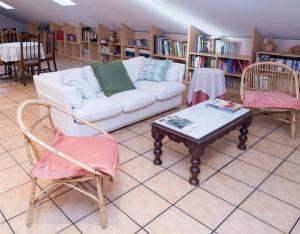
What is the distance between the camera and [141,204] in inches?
73.7

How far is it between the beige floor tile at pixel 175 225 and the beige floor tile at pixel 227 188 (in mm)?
357

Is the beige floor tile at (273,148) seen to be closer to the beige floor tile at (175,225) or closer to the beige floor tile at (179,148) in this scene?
the beige floor tile at (179,148)

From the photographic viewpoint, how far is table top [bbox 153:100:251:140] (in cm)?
208

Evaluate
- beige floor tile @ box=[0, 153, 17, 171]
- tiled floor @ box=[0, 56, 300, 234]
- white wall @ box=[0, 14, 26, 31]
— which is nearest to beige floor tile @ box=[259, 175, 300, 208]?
tiled floor @ box=[0, 56, 300, 234]

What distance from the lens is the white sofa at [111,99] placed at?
8.44ft

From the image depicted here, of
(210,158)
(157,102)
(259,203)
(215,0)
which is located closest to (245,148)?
(210,158)

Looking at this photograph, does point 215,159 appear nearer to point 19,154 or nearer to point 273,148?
point 273,148

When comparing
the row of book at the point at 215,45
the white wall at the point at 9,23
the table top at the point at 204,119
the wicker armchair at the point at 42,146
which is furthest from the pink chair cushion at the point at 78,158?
the white wall at the point at 9,23

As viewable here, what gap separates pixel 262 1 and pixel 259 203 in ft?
7.36

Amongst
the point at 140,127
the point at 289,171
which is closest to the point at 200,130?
the point at 289,171

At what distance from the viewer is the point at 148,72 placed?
3549 mm

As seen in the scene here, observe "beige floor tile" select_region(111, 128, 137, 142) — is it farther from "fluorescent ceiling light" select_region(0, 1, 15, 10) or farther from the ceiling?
"fluorescent ceiling light" select_region(0, 1, 15, 10)

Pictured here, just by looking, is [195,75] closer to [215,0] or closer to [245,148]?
[215,0]

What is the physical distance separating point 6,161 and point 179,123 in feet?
5.27
